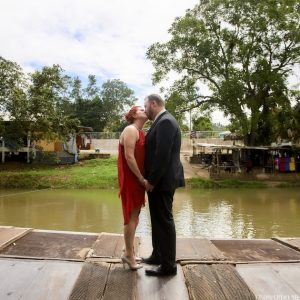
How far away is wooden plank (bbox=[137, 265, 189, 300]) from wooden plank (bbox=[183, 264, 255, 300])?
6 centimetres

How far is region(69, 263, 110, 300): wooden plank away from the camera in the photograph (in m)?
2.79

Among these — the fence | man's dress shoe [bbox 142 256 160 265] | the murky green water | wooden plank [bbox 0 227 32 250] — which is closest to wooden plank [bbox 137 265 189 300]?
man's dress shoe [bbox 142 256 160 265]

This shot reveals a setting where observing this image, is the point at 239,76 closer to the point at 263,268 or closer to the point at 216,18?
the point at 216,18

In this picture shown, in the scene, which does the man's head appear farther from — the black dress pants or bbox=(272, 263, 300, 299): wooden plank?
bbox=(272, 263, 300, 299): wooden plank

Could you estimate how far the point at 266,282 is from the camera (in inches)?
121

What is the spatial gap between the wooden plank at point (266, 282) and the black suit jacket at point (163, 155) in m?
0.94

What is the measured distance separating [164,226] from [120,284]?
613mm

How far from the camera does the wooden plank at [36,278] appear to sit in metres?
2.82

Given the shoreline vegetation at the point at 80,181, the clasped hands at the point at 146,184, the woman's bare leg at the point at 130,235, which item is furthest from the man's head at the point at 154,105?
the shoreline vegetation at the point at 80,181

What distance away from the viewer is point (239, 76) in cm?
2133

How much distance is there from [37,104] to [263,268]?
1647 cm

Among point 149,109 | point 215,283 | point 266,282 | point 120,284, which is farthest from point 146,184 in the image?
point 266,282

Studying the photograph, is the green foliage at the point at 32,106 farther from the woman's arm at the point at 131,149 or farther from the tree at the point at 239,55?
the woman's arm at the point at 131,149

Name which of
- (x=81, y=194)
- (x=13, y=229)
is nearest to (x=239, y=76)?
(x=81, y=194)
